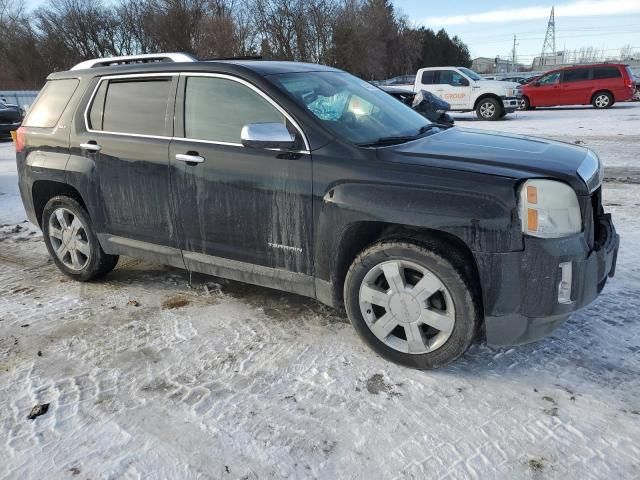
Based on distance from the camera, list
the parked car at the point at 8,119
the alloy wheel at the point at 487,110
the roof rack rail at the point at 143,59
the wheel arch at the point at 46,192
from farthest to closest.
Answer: the alloy wheel at the point at 487,110, the parked car at the point at 8,119, the wheel arch at the point at 46,192, the roof rack rail at the point at 143,59

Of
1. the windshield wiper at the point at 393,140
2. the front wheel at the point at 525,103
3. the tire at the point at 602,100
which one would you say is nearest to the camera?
the windshield wiper at the point at 393,140

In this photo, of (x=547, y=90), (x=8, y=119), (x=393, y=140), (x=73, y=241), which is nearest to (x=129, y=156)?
(x=73, y=241)

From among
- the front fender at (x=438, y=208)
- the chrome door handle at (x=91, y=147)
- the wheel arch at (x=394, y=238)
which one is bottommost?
the wheel arch at (x=394, y=238)

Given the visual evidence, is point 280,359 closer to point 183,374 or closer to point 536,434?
point 183,374

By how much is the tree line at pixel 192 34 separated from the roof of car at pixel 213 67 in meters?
45.1

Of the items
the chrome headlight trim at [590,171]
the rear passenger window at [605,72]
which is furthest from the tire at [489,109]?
the chrome headlight trim at [590,171]

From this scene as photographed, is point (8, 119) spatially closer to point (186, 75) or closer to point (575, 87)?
point (186, 75)

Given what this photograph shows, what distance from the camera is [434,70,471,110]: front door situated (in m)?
17.9

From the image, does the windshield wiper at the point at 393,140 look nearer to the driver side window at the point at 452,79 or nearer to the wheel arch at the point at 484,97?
the wheel arch at the point at 484,97

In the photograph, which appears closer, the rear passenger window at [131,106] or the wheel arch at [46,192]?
the rear passenger window at [131,106]

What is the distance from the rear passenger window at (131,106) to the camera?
12.2 ft

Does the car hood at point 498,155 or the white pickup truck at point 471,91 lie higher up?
the white pickup truck at point 471,91

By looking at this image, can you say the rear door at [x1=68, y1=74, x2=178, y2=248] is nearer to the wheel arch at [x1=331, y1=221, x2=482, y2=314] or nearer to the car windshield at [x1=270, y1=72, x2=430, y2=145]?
the car windshield at [x1=270, y1=72, x2=430, y2=145]

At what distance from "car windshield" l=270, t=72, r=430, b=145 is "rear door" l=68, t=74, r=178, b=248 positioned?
95cm
